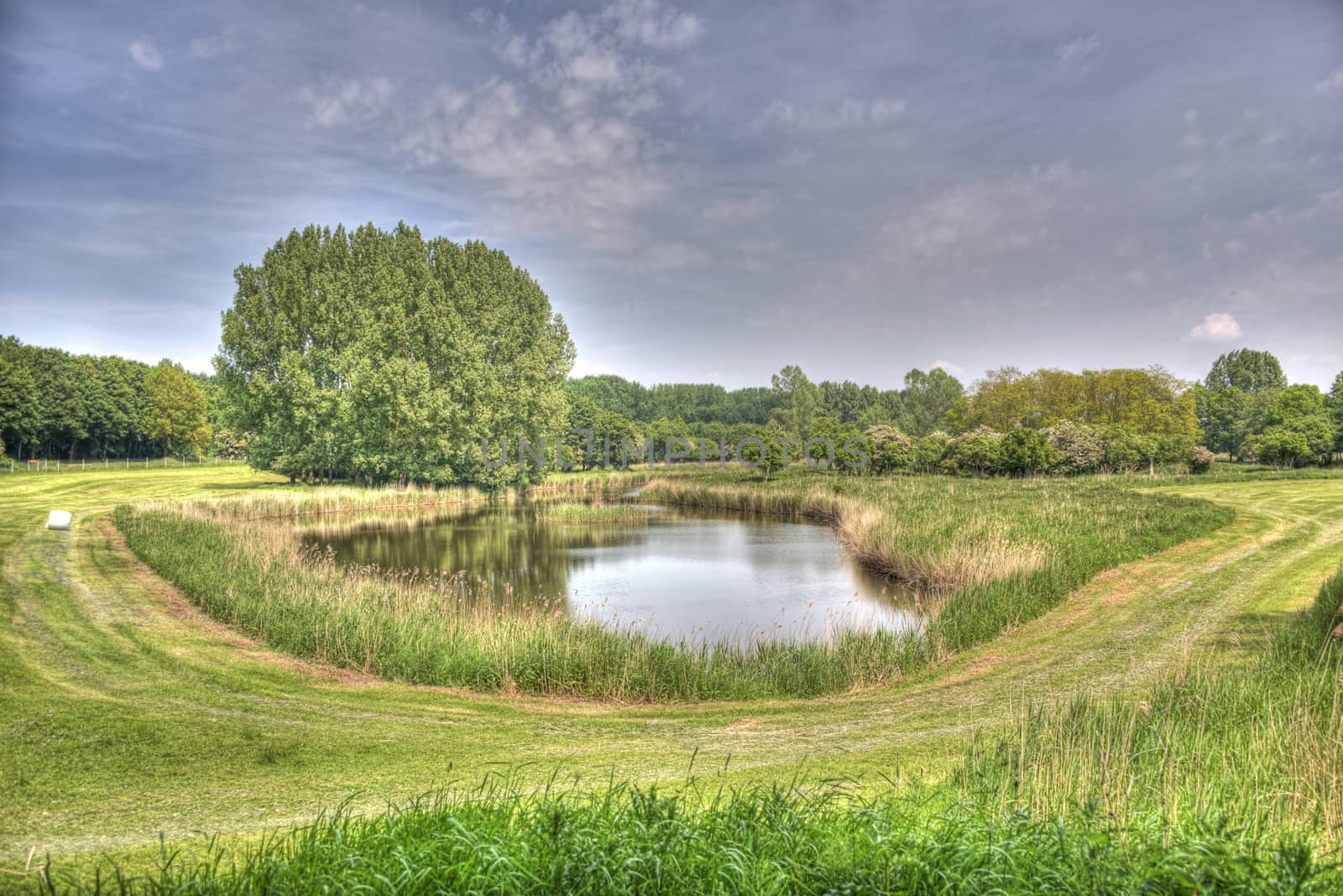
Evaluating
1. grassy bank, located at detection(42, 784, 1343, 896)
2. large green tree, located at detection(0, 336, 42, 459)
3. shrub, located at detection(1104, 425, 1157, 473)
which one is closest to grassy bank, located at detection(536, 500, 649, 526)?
shrub, located at detection(1104, 425, 1157, 473)

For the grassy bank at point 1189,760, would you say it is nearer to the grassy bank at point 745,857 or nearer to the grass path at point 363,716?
the grassy bank at point 745,857

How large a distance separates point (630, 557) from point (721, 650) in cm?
1172

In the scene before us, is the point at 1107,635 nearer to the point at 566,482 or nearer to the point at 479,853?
the point at 479,853

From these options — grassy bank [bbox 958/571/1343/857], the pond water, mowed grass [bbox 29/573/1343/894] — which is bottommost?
the pond water

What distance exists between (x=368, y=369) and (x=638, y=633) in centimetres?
2942

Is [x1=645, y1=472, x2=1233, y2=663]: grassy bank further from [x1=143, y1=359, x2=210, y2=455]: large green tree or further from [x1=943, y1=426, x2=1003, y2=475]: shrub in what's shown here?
[x1=143, y1=359, x2=210, y2=455]: large green tree

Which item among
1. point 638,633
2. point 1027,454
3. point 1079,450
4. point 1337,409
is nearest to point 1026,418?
point 1337,409

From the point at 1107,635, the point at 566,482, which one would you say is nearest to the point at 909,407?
the point at 566,482

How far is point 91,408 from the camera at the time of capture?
5984 cm

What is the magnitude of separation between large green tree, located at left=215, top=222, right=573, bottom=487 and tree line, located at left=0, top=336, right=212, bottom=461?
80.4ft

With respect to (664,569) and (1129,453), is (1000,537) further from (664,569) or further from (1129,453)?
(1129,453)

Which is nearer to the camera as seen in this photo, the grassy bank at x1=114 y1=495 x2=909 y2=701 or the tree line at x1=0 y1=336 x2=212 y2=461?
the grassy bank at x1=114 y1=495 x2=909 y2=701

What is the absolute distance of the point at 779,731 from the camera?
25.4 feet

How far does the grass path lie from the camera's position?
5.48 metres
